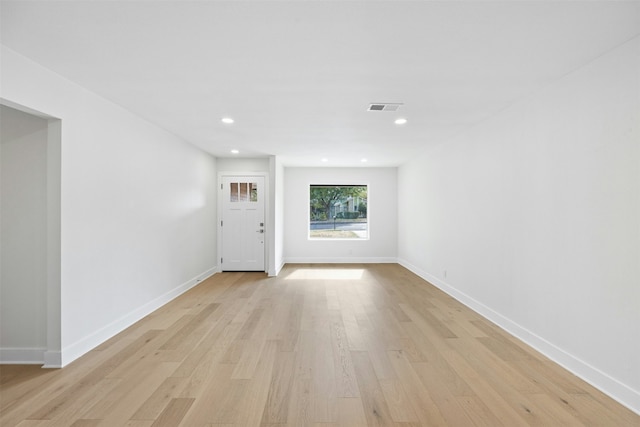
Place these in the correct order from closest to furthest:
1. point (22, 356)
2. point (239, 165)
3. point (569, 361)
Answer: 1. point (569, 361)
2. point (22, 356)
3. point (239, 165)

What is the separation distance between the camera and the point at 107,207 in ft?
10.1

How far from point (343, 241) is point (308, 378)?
5.24 metres

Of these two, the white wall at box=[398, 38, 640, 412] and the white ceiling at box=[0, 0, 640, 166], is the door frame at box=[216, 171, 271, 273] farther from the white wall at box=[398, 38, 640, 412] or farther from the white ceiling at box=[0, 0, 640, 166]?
the white wall at box=[398, 38, 640, 412]

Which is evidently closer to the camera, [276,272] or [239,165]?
[276,272]

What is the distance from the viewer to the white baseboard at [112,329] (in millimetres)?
2621

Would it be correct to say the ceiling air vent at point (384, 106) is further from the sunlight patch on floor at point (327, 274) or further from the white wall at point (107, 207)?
the sunlight patch on floor at point (327, 274)

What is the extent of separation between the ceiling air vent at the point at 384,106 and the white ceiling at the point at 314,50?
90 mm

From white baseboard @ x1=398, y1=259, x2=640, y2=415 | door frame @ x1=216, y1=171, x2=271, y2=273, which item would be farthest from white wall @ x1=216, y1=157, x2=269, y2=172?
white baseboard @ x1=398, y1=259, x2=640, y2=415

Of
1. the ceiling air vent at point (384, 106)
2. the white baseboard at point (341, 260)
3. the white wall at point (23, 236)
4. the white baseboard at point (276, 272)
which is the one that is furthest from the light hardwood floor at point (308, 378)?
the white baseboard at point (341, 260)

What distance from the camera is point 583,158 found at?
93.1 inches

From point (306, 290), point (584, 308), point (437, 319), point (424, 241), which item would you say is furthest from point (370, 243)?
A: point (584, 308)

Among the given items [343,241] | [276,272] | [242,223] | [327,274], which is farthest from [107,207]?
[343,241]

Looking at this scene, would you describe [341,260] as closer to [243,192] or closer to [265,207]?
[265,207]

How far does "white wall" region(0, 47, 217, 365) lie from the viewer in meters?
2.56
